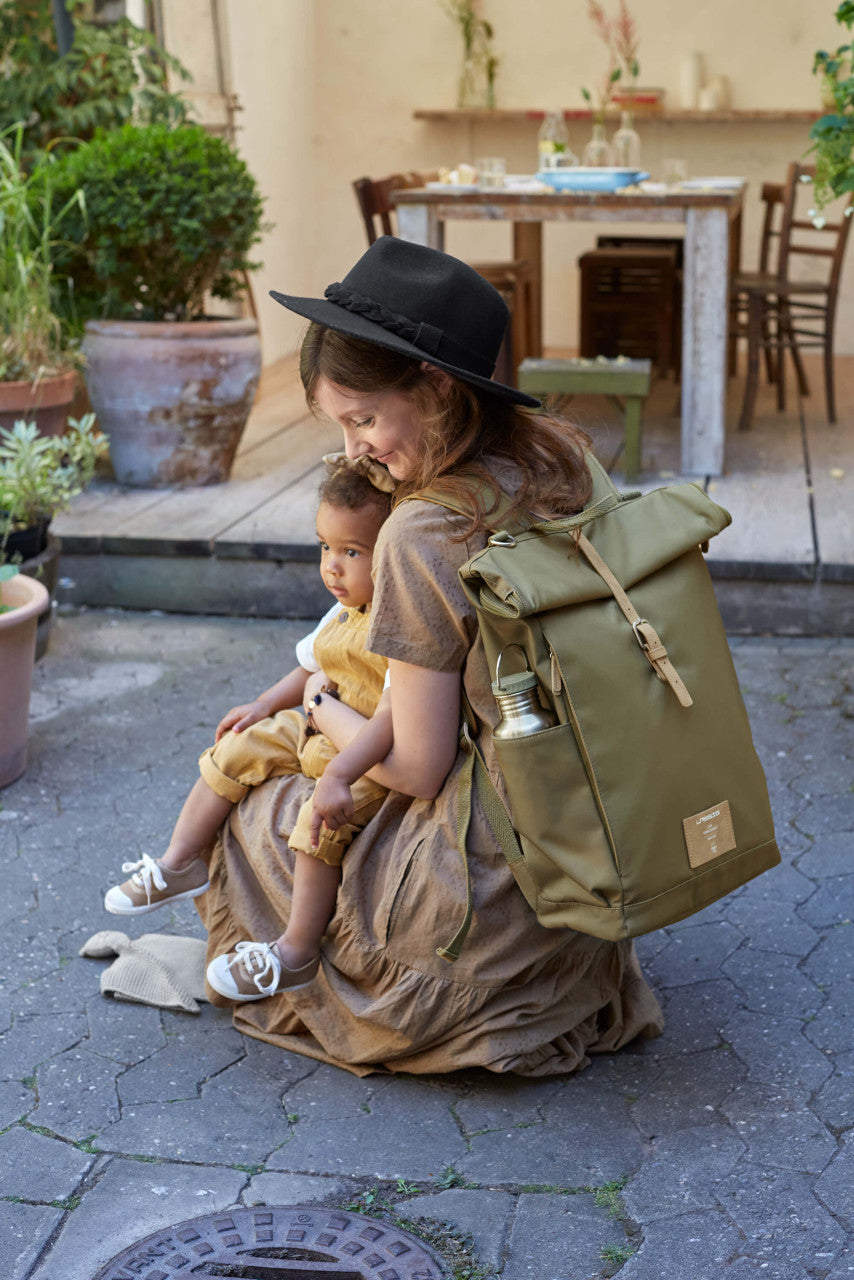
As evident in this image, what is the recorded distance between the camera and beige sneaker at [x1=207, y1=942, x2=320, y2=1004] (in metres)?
2.15

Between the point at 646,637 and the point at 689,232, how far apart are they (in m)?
3.42

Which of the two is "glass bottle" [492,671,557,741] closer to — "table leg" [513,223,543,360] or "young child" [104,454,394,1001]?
"young child" [104,454,394,1001]

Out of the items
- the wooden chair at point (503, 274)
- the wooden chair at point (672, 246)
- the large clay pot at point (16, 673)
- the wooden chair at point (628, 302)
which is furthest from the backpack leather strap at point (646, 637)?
the wooden chair at point (672, 246)

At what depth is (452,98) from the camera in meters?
8.34

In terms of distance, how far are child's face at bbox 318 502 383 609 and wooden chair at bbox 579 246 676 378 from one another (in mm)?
5169

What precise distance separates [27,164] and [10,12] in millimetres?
622

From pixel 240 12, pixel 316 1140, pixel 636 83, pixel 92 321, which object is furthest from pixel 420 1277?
pixel 636 83

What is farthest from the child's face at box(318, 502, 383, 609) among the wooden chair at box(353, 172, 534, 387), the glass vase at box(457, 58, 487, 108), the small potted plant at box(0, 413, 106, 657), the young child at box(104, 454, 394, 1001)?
the glass vase at box(457, 58, 487, 108)

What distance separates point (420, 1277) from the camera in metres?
1.75

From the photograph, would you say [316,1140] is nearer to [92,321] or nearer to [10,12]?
[92,321]

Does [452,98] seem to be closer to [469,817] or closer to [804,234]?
[804,234]

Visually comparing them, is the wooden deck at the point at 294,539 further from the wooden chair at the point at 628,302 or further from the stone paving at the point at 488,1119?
the wooden chair at the point at 628,302

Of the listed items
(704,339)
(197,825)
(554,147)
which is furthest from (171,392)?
(197,825)

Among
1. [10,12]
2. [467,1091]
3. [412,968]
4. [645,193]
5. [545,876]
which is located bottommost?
[467,1091]
